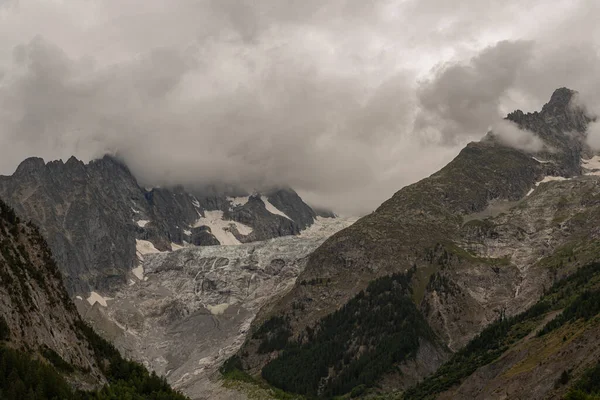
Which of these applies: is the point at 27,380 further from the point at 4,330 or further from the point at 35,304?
the point at 35,304

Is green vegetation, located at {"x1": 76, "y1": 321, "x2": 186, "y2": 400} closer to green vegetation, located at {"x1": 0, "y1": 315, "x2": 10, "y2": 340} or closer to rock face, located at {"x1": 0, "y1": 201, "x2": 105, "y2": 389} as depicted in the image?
rock face, located at {"x1": 0, "y1": 201, "x2": 105, "y2": 389}

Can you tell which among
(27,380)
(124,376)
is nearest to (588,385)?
(124,376)

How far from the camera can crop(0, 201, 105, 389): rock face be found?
4412 inches

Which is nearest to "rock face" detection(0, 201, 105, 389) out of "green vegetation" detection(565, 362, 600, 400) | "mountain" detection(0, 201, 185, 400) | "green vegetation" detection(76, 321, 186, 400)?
"mountain" detection(0, 201, 185, 400)

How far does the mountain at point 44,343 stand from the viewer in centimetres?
10081

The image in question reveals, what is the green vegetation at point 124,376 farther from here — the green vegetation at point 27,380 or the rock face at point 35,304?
the green vegetation at point 27,380

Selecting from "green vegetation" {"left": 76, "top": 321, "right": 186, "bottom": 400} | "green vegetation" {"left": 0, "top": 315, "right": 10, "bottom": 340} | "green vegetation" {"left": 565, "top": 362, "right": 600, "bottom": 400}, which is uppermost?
"green vegetation" {"left": 0, "top": 315, "right": 10, "bottom": 340}

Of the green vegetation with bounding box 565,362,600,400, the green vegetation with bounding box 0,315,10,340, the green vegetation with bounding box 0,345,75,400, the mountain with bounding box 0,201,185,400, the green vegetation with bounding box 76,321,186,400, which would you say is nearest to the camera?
the green vegetation with bounding box 0,345,75,400

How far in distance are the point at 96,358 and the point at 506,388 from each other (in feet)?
385

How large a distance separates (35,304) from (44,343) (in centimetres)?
973

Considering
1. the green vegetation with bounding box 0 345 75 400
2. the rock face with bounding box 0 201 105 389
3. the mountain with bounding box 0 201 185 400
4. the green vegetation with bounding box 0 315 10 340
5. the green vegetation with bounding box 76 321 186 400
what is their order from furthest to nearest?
the green vegetation with bounding box 76 321 186 400 < the rock face with bounding box 0 201 105 389 < the green vegetation with bounding box 0 315 10 340 < the mountain with bounding box 0 201 185 400 < the green vegetation with bounding box 0 345 75 400

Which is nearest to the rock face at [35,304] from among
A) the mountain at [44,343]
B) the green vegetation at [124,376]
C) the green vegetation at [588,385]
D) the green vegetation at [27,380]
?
the mountain at [44,343]

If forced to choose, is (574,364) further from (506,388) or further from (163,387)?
(163,387)

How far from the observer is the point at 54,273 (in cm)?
14438
